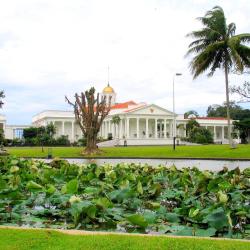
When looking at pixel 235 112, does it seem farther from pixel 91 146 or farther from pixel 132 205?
pixel 132 205

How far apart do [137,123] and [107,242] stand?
3674 inches

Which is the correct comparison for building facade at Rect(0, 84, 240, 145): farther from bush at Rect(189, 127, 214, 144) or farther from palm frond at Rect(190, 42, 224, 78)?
palm frond at Rect(190, 42, 224, 78)

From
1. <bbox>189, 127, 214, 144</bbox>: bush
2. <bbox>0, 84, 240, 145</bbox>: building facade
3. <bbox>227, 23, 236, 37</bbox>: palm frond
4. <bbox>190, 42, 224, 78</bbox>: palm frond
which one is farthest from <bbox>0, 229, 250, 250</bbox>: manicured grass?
<bbox>0, 84, 240, 145</bbox>: building facade

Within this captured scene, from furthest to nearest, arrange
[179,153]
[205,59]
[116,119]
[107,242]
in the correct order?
[116,119] < [205,59] < [179,153] < [107,242]

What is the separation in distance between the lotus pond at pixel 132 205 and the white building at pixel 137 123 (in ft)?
268

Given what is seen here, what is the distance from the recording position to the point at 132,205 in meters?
5.76

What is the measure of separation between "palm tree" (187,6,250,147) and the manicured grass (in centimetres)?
3597

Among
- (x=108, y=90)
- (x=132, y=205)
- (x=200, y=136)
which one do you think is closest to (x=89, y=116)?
(x=132, y=205)

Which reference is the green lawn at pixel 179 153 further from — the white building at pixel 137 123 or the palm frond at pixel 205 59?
the white building at pixel 137 123

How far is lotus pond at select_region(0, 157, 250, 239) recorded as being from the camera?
4680 millimetres

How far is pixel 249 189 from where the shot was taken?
6.43m

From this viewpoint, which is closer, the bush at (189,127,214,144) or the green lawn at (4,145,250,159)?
the green lawn at (4,145,250,159)

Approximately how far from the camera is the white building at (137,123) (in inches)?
3787

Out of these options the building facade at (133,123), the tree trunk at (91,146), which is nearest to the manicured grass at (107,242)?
the tree trunk at (91,146)
